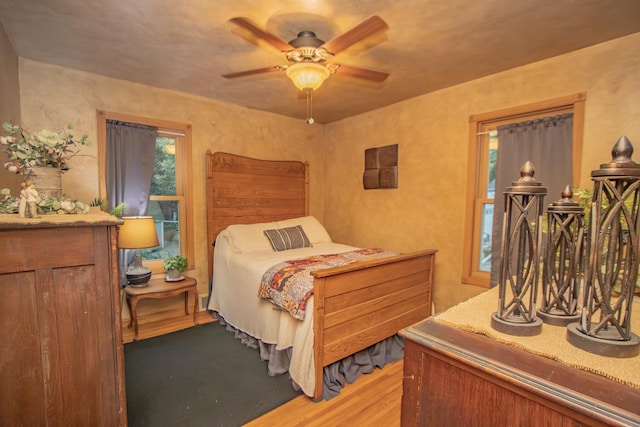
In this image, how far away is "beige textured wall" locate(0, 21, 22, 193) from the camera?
1916 mm

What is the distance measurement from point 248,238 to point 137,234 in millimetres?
1047

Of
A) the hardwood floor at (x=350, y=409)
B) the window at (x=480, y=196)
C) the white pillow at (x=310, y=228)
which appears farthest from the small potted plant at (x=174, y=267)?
the window at (x=480, y=196)

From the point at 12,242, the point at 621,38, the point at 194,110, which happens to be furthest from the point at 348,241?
the point at 12,242

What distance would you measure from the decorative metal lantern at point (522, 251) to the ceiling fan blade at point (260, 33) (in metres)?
1.44

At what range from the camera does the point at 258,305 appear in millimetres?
2570

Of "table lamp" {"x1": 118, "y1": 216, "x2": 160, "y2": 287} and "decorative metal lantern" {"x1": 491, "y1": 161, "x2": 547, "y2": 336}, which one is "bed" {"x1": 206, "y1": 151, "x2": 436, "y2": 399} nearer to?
"table lamp" {"x1": 118, "y1": 216, "x2": 160, "y2": 287}

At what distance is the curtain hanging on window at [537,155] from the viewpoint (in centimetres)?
236

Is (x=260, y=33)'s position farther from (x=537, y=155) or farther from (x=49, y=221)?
(x=537, y=155)

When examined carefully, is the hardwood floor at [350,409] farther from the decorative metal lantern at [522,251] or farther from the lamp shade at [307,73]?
the lamp shade at [307,73]

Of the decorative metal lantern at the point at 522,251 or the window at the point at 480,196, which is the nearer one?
the decorative metal lantern at the point at 522,251

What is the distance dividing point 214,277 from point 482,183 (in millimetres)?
2999

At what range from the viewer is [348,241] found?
13.8ft

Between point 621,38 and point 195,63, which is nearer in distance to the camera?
point 621,38

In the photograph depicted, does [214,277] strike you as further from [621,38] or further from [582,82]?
[621,38]
